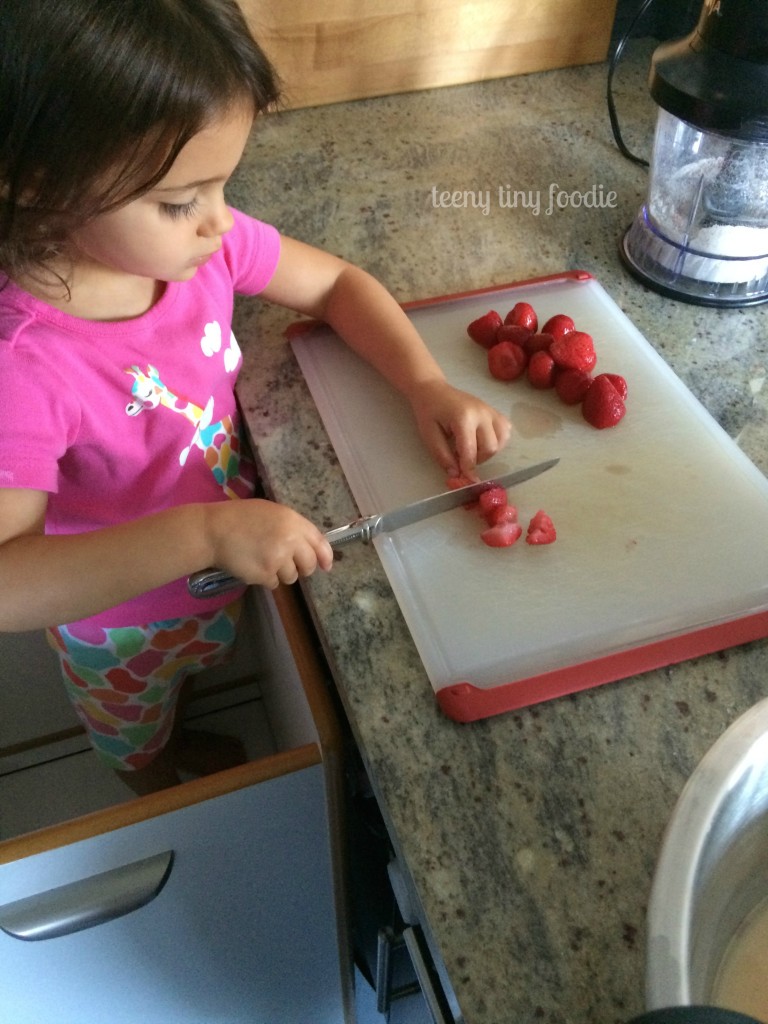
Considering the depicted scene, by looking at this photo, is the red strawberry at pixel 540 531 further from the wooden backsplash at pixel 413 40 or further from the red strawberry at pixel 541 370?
the wooden backsplash at pixel 413 40

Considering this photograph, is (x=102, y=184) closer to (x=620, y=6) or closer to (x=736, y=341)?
(x=736, y=341)

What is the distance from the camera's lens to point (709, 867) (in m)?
0.41

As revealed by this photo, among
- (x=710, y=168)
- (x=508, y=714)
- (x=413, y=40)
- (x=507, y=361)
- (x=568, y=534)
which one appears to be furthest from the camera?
(x=413, y=40)

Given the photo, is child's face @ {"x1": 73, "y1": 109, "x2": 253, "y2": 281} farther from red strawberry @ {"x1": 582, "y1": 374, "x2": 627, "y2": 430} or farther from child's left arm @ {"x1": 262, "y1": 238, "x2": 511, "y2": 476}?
red strawberry @ {"x1": 582, "y1": 374, "x2": 627, "y2": 430}

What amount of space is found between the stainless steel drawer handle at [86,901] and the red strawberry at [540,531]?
0.39 m

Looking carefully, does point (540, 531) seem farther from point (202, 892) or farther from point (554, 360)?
point (202, 892)

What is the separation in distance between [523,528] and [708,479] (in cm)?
17

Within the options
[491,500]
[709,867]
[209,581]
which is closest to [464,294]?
[491,500]

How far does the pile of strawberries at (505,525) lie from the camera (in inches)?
24.6

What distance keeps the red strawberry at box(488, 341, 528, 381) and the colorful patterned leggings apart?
1.19 feet

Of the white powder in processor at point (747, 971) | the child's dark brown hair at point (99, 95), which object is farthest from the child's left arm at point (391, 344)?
the white powder in processor at point (747, 971)

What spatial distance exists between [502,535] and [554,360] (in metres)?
0.21

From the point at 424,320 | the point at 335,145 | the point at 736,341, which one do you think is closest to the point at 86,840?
the point at 424,320

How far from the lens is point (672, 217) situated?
0.87m
